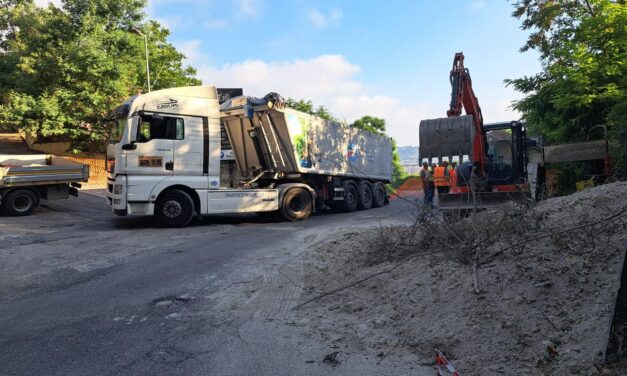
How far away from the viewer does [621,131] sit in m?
10.4

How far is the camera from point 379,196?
18.0m

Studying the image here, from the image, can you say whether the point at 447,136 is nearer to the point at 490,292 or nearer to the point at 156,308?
the point at 490,292

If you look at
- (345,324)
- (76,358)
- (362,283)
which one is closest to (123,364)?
(76,358)

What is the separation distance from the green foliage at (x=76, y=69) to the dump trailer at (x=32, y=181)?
349 inches

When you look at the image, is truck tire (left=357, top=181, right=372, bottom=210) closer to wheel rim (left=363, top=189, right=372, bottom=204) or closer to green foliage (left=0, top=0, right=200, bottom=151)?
wheel rim (left=363, top=189, right=372, bottom=204)

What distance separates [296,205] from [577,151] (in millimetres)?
7570

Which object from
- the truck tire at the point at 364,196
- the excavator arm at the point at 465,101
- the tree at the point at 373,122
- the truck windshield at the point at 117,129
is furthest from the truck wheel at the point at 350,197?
the tree at the point at 373,122

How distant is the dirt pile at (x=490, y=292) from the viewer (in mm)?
3301

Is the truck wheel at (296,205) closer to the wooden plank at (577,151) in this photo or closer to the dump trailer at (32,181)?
the wooden plank at (577,151)

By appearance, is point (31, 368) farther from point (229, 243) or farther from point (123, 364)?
point (229, 243)

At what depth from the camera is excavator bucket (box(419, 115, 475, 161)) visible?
1006cm

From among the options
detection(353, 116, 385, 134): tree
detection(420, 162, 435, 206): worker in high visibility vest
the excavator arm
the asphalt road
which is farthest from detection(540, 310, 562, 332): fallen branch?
detection(353, 116, 385, 134): tree

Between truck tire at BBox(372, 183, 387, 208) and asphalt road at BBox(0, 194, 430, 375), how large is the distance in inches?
312

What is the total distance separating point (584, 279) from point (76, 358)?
4.13 m
